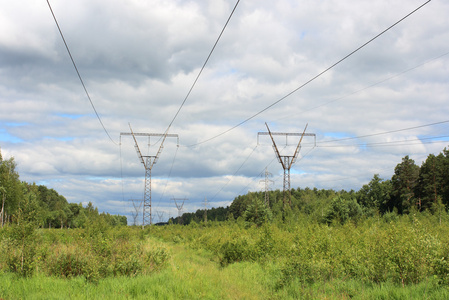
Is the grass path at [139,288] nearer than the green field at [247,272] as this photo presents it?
No

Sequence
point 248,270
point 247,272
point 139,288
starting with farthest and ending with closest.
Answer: point 248,270 < point 247,272 < point 139,288

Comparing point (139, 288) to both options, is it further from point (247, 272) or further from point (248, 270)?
point (248, 270)

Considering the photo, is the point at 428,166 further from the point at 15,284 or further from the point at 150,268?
the point at 15,284

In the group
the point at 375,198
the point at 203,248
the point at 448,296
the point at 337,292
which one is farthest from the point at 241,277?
the point at 375,198

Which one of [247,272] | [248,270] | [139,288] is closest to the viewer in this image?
[139,288]

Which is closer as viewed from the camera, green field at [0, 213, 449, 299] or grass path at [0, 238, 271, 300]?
green field at [0, 213, 449, 299]

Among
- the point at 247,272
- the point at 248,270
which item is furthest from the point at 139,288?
the point at 248,270

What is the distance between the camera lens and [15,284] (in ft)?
53.3

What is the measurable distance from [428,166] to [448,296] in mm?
95892

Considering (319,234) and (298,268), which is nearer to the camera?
(298,268)

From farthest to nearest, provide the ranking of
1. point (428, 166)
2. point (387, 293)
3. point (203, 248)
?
1. point (428, 166)
2. point (203, 248)
3. point (387, 293)

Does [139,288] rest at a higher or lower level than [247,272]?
higher

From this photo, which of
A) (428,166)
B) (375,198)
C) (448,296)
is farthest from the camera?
(375,198)

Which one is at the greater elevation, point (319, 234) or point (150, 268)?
point (319, 234)
